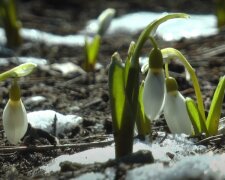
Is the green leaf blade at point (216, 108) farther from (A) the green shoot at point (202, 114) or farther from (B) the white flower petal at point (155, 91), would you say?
(B) the white flower petal at point (155, 91)

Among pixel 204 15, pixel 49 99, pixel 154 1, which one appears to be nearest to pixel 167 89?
pixel 49 99

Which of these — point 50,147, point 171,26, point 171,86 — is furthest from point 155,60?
point 171,26

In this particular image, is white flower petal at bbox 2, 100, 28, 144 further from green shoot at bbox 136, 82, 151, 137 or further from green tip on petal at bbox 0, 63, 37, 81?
green shoot at bbox 136, 82, 151, 137

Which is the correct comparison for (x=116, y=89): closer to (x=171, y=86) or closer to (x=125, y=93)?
(x=125, y=93)

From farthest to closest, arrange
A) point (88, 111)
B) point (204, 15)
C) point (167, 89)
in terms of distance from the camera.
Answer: point (204, 15) < point (88, 111) < point (167, 89)

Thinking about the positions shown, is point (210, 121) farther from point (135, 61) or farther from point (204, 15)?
point (204, 15)
